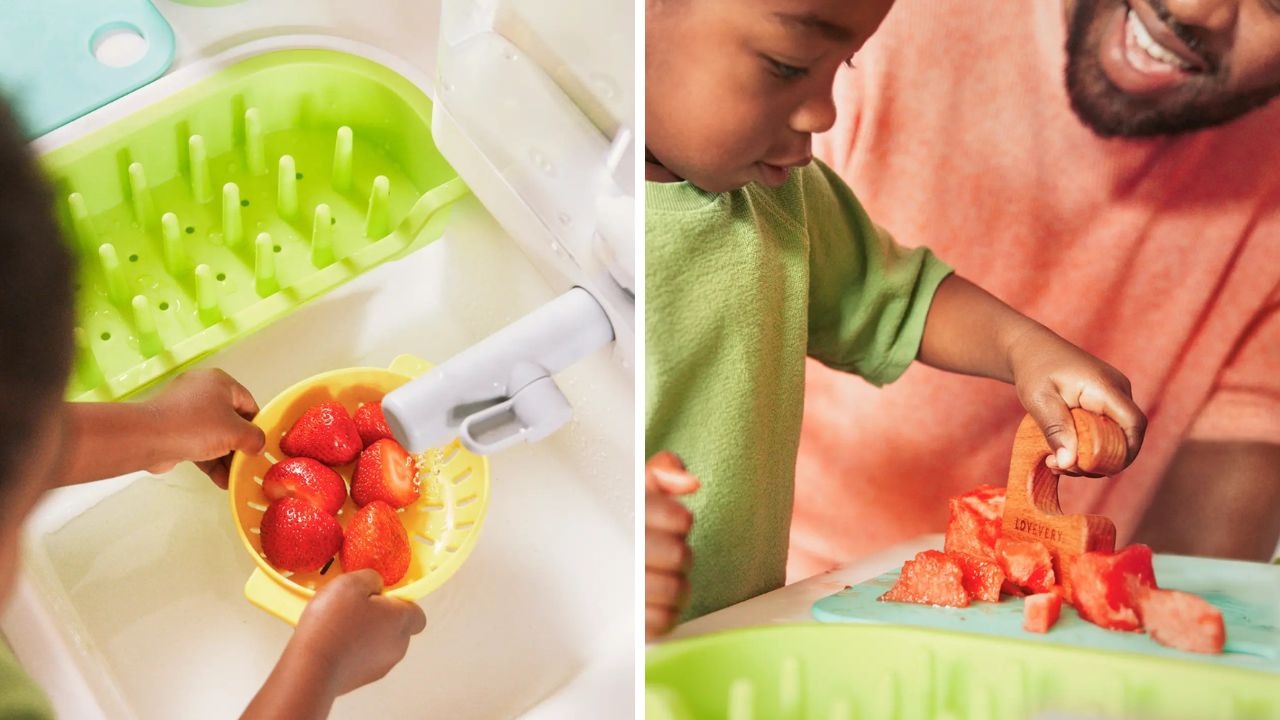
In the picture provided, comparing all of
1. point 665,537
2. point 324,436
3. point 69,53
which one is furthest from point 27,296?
point 69,53

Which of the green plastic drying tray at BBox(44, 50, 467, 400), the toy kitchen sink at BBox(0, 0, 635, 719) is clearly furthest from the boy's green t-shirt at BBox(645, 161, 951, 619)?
the green plastic drying tray at BBox(44, 50, 467, 400)

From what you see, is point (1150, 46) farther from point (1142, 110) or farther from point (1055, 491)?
point (1055, 491)

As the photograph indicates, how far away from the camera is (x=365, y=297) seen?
0.75 m

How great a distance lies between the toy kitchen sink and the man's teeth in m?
0.20

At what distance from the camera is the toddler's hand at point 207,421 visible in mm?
626

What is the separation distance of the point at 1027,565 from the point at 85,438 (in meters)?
0.43

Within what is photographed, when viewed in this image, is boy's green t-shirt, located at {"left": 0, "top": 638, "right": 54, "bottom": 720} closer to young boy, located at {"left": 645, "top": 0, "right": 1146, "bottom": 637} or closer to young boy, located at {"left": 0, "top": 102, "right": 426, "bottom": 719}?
young boy, located at {"left": 0, "top": 102, "right": 426, "bottom": 719}

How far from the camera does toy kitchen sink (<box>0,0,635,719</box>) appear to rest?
0.57 metres

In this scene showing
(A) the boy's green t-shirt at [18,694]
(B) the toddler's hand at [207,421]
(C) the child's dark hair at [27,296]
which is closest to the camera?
(C) the child's dark hair at [27,296]

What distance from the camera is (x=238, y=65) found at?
0.74 meters

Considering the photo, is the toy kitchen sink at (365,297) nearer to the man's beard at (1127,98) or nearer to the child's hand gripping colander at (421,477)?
the child's hand gripping colander at (421,477)

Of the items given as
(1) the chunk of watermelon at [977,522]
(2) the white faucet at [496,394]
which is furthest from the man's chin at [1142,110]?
(2) the white faucet at [496,394]

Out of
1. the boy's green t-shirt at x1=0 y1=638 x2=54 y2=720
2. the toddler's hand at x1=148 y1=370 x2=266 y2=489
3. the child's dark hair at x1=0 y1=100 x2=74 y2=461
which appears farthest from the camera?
the toddler's hand at x1=148 y1=370 x2=266 y2=489

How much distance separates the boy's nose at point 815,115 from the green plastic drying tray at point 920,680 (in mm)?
158
